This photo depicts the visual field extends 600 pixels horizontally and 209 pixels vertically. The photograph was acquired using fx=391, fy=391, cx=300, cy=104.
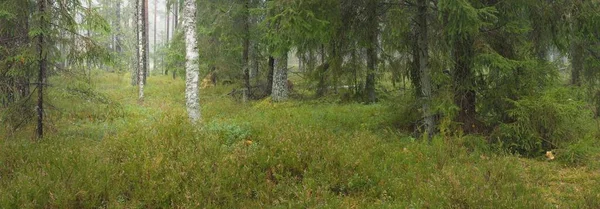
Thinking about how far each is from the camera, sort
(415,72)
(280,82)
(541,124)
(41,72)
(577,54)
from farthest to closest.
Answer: (280,82), (415,72), (577,54), (41,72), (541,124)

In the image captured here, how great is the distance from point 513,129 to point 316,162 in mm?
4371

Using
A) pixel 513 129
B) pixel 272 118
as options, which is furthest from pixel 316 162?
pixel 272 118

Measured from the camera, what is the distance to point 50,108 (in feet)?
27.8

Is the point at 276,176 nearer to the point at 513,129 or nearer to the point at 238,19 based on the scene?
the point at 513,129

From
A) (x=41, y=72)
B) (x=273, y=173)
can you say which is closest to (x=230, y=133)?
(x=273, y=173)

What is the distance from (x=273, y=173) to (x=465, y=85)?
497 cm

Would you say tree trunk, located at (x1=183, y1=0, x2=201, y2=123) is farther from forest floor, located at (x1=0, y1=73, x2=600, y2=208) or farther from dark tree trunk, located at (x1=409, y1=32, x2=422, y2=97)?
dark tree trunk, located at (x1=409, y1=32, x2=422, y2=97)

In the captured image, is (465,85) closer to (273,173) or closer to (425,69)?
(425,69)

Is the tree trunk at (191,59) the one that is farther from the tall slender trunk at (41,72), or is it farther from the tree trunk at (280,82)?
the tree trunk at (280,82)

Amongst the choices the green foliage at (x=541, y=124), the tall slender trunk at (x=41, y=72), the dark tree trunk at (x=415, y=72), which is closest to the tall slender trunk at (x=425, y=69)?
the dark tree trunk at (x=415, y=72)

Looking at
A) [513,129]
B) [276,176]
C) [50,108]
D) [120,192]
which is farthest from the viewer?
[50,108]

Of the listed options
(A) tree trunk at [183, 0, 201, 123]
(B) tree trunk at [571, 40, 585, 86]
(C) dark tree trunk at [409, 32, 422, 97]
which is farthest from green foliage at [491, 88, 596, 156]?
(A) tree trunk at [183, 0, 201, 123]

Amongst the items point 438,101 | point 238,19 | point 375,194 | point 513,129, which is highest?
point 238,19

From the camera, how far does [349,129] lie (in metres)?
9.73
